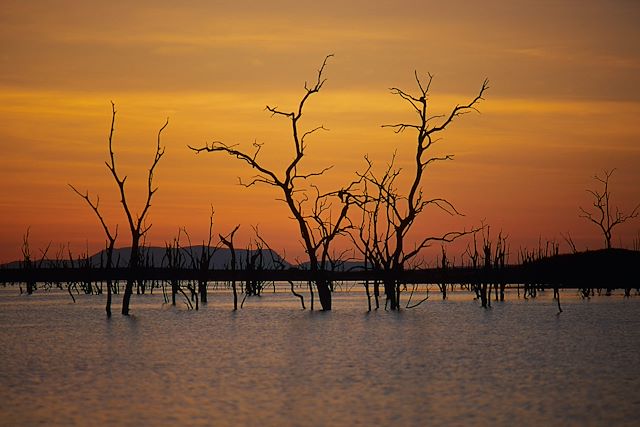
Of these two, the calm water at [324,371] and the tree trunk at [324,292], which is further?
the tree trunk at [324,292]

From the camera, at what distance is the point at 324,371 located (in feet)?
65.1

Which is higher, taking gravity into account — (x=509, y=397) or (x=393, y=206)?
(x=393, y=206)

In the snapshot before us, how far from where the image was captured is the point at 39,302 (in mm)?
51719

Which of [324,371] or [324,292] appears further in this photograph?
[324,292]

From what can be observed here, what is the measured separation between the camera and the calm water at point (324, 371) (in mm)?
14727

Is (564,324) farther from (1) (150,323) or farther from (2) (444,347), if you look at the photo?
(1) (150,323)

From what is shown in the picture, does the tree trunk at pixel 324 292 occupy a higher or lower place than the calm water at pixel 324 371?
higher

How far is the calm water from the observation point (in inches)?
580

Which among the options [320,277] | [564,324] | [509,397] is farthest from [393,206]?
[509,397]

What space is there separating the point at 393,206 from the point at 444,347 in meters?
12.7

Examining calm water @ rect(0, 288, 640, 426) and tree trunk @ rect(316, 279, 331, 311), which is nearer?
calm water @ rect(0, 288, 640, 426)

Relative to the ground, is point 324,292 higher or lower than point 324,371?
higher

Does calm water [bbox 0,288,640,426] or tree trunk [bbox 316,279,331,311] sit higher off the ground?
tree trunk [bbox 316,279,331,311]

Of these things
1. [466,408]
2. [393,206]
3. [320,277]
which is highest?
[393,206]
